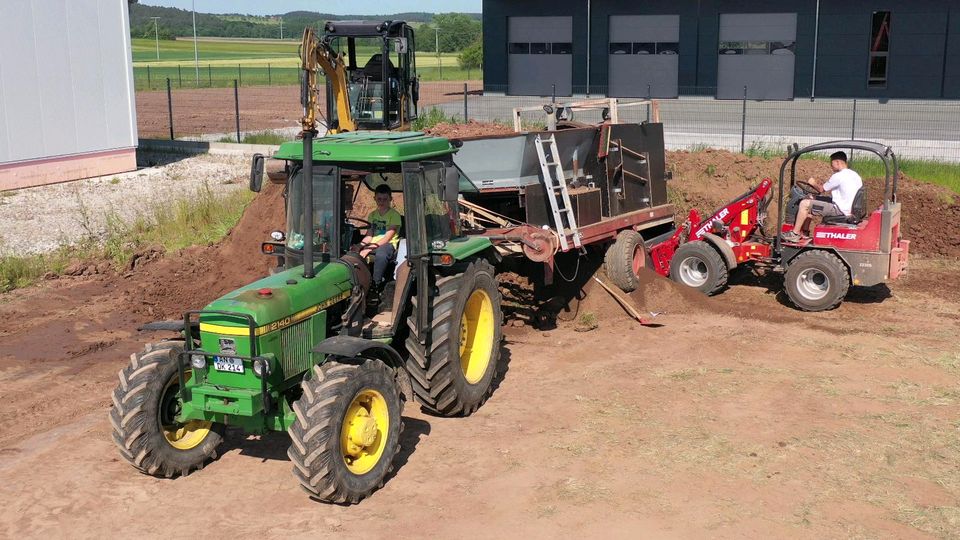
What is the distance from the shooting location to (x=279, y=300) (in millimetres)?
7207

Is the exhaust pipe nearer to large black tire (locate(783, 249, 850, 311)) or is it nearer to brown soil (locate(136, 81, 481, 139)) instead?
large black tire (locate(783, 249, 850, 311))

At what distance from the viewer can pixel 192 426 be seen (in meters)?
7.73

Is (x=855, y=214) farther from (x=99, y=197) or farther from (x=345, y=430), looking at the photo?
(x=99, y=197)

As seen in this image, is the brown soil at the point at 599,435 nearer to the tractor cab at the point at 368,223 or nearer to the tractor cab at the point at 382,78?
the tractor cab at the point at 368,223

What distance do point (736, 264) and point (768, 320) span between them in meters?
1.26

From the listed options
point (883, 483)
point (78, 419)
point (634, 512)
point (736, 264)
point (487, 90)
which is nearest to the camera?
point (634, 512)

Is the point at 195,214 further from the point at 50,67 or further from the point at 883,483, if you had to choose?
the point at 883,483

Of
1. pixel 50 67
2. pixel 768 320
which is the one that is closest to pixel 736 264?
pixel 768 320

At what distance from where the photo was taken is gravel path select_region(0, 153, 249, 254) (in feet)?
52.8

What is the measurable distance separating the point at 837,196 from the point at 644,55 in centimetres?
2473

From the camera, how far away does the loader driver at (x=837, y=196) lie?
12.4m

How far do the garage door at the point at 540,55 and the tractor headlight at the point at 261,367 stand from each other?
1241 inches

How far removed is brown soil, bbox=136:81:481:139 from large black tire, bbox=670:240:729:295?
15.2 meters

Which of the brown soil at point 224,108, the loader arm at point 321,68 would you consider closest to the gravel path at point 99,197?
the loader arm at point 321,68
